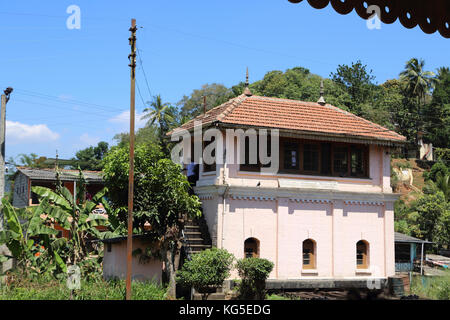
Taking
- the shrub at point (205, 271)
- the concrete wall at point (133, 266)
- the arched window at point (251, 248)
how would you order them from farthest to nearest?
1. the arched window at point (251, 248)
2. the concrete wall at point (133, 266)
3. the shrub at point (205, 271)

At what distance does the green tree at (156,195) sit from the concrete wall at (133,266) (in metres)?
1.15

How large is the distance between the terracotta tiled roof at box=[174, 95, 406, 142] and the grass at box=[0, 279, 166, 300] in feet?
23.5

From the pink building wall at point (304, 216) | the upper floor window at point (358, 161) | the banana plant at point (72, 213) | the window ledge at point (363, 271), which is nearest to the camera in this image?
the banana plant at point (72, 213)

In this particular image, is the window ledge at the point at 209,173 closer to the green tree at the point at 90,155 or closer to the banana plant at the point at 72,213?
the banana plant at the point at 72,213

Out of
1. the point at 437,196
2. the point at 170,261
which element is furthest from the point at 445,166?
the point at 170,261

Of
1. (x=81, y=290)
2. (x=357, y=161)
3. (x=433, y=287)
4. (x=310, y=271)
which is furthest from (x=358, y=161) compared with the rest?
(x=81, y=290)

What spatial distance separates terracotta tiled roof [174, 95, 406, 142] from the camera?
71.5ft

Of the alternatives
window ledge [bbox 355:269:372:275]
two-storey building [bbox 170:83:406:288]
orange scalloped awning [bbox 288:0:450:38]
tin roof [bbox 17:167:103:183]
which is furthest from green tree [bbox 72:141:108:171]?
orange scalloped awning [bbox 288:0:450:38]

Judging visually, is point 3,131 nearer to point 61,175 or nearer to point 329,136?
point 61,175

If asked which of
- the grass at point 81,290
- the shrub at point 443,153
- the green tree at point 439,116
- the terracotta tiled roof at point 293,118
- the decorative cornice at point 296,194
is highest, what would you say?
the green tree at point 439,116

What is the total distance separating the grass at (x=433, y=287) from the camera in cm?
1892

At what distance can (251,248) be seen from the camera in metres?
21.3

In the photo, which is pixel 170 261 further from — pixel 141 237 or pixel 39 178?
pixel 39 178

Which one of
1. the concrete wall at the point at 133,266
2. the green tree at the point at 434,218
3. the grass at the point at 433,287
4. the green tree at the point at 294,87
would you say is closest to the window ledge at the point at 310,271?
the grass at the point at 433,287
